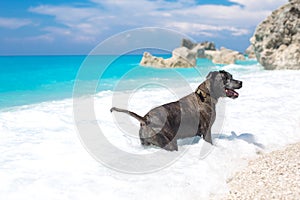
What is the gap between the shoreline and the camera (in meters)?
3.65

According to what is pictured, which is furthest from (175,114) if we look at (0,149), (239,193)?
(0,149)

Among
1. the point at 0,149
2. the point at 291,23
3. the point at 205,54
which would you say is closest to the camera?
the point at 0,149

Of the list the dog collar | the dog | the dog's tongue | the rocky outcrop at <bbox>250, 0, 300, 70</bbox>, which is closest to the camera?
the dog

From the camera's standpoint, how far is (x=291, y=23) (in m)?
30.8

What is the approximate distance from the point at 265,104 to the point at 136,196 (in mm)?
7060

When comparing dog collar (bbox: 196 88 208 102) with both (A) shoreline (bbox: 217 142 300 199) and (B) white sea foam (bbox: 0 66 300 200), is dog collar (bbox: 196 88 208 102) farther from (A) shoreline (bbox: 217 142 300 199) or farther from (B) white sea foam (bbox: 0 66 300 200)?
(A) shoreline (bbox: 217 142 300 199)

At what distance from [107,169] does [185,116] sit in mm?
1670

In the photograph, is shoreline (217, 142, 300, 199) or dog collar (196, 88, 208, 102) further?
dog collar (196, 88, 208, 102)

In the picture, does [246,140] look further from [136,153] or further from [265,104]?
[265,104]

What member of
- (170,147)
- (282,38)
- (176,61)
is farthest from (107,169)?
(176,61)

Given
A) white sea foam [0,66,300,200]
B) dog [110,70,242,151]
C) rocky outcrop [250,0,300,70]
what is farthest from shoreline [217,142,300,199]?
Answer: rocky outcrop [250,0,300,70]

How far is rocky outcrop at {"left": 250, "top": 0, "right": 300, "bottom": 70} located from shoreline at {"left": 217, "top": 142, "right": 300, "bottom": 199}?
85.8 ft

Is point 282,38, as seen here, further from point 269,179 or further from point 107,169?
point 107,169

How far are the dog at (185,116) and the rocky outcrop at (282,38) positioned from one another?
25512 mm
